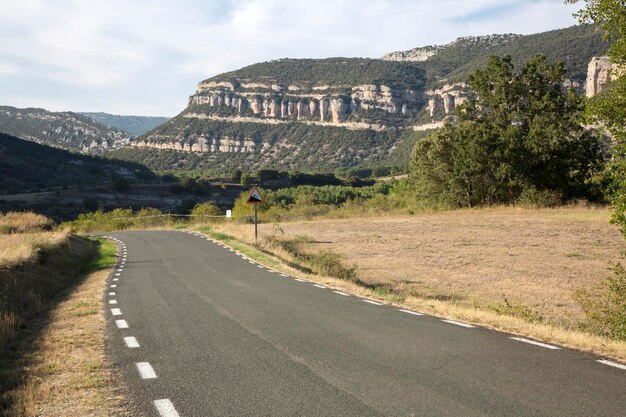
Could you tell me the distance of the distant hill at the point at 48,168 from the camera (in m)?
111

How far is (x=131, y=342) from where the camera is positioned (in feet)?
25.6

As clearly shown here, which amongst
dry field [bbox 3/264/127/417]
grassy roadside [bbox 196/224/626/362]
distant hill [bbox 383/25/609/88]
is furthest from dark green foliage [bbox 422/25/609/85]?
dry field [bbox 3/264/127/417]

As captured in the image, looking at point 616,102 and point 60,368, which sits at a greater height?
point 616,102

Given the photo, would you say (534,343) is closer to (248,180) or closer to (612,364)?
(612,364)

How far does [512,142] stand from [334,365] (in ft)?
115

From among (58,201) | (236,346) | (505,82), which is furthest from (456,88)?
(236,346)

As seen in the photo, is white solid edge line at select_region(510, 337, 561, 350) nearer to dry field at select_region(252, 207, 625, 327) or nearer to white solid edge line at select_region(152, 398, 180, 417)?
dry field at select_region(252, 207, 625, 327)

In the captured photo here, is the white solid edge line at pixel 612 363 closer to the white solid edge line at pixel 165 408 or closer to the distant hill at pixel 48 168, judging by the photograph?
the white solid edge line at pixel 165 408

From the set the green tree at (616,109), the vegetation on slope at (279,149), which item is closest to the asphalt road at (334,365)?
the green tree at (616,109)

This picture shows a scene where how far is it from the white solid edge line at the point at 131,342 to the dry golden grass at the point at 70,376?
335 mm

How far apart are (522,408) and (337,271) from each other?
13433mm

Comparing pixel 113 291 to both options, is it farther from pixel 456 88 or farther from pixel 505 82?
pixel 456 88

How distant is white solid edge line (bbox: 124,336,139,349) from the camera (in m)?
7.57

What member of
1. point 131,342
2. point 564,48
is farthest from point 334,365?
point 564,48
